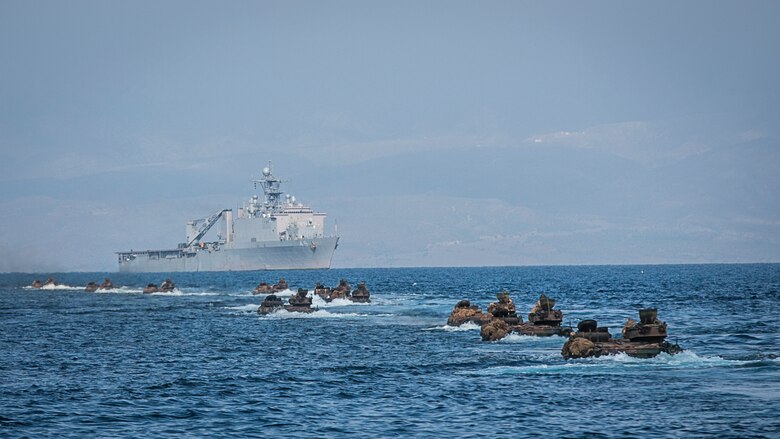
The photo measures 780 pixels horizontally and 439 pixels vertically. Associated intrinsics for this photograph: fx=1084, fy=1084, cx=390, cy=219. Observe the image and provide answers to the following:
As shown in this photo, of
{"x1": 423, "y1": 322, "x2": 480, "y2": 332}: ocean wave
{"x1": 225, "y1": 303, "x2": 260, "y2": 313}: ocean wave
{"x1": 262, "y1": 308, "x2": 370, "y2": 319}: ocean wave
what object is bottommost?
{"x1": 423, "y1": 322, "x2": 480, "y2": 332}: ocean wave

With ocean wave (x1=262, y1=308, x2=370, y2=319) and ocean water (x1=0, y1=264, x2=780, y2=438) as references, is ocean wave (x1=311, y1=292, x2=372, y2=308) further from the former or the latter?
ocean water (x1=0, y1=264, x2=780, y2=438)

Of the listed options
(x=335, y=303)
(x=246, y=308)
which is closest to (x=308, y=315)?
(x=246, y=308)

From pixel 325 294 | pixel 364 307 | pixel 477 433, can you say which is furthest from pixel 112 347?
→ pixel 325 294

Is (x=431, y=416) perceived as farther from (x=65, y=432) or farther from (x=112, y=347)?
(x=112, y=347)

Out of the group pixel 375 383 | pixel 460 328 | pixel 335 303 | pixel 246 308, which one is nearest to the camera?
pixel 375 383

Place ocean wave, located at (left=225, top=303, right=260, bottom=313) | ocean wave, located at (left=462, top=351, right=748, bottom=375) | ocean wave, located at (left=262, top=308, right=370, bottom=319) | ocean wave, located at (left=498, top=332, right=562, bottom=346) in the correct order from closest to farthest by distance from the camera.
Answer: ocean wave, located at (left=462, top=351, right=748, bottom=375)
ocean wave, located at (left=498, top=332, right=562, bottom=346)
ocean wave, located at (left=262, top=308, right=370, bottom=319)
ocean wave, located at (left=225, top=303, right=260, bottom=313)

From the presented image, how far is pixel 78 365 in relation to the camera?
4556 centimetres

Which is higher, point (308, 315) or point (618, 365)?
point (308, 315)

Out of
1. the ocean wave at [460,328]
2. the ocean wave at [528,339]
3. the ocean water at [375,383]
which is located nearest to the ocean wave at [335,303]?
the ocean water at [375,383]

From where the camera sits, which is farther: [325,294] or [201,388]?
[325,294]

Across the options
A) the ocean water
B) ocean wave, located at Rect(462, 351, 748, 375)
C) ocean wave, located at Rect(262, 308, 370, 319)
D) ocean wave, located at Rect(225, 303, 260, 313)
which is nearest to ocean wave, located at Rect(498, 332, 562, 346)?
the ocean water

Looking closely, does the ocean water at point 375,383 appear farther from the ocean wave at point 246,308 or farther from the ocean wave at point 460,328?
the ocean wave at point 246,308

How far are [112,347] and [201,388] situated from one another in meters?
18.7

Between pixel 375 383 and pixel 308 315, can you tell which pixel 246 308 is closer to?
pixel 308 315
